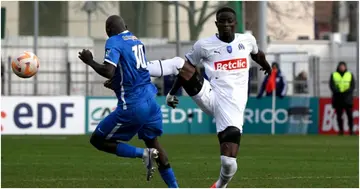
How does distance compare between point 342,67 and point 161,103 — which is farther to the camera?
point 161,103

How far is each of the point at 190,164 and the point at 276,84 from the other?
13.4 m

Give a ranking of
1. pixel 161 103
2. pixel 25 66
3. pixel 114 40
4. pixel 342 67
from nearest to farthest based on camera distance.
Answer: pixel 114 40 < pixel 25 66 < pixel 342 67 < pixel 161 103

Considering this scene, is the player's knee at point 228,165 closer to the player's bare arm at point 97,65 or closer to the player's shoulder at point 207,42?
the player's shoulder at point 207,42

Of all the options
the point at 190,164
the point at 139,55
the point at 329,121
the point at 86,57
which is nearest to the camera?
the point at 86,57

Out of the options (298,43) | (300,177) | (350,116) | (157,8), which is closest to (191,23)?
(157,8)

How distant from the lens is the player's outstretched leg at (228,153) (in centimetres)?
1280

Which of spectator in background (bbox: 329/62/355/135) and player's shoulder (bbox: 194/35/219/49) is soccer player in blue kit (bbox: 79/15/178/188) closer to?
player's shoulder (bbox: 194/35/219/49)

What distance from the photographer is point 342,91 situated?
99.6 ft

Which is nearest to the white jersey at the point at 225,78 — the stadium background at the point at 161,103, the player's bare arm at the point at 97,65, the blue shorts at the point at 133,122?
the blue shorts at the point at 133,122

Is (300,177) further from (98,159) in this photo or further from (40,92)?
(40,92)

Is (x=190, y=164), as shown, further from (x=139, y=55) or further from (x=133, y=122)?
(x=139, y=55)

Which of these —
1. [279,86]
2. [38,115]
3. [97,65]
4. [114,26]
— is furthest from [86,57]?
[279,86]

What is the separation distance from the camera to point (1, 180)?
1508 cm

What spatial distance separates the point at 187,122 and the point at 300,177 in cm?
1577
